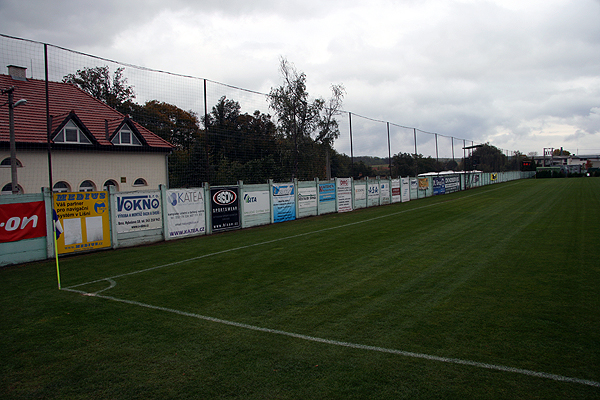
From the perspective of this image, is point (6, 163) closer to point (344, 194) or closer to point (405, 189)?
point (344, 194)

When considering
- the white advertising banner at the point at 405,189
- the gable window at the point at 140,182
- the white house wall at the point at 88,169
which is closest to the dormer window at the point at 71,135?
the white house wall at the point at 88,169

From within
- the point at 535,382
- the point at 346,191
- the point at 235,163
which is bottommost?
the point at 535,382

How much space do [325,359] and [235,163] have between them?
53.4 feet

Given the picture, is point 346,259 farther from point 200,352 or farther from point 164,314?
point 200,352

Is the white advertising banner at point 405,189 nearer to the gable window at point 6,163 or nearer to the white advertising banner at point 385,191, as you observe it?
the white advertising banner at point 385,191

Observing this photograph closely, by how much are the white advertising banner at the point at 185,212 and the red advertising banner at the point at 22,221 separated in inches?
160

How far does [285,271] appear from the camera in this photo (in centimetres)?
832

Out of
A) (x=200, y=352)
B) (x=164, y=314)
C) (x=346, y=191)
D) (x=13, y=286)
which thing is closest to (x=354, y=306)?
(x=200, y=352)

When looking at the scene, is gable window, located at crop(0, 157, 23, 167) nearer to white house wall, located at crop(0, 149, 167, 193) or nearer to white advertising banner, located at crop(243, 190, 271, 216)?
white house wall, located at crop(0, 149, 167, 193)

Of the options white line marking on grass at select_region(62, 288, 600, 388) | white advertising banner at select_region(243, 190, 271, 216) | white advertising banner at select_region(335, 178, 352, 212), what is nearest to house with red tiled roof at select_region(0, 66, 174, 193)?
white advertising banner at select_region(243, 190, 271, 216)

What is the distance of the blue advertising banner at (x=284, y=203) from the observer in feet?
60.7

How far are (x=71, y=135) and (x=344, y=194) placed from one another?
17.2m

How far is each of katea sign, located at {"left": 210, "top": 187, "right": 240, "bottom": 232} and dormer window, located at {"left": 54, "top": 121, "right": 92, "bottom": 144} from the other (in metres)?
13.1

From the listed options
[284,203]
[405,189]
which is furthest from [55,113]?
[405,189]
